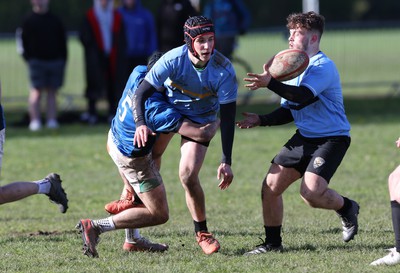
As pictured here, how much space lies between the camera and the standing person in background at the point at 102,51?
16.6 m

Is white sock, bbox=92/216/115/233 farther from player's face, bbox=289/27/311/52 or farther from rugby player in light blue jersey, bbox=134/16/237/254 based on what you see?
player's face, bbox=289/27/311/52

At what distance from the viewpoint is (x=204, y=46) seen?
6902 millimetres

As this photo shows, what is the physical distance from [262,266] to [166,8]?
11.1 m

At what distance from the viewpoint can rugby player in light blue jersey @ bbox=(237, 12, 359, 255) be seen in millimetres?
7078

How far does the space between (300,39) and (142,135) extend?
1434 millimetres

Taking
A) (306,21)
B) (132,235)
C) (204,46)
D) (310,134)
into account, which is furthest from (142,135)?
(306,21)

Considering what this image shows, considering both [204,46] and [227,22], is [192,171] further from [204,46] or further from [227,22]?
[227,22]

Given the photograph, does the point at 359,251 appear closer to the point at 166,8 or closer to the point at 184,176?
the point at 184,176

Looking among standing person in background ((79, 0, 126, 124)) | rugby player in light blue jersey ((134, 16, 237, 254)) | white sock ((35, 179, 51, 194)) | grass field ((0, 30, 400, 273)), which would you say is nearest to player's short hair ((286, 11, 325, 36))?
rugby player in light blue jersey ((134, 16, 237, 254))

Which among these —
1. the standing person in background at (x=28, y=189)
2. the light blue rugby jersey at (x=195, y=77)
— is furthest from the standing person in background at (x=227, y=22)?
the light blue rugby jersey at (x=195, y=77)

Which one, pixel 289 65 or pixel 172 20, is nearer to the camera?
pixel 289 65

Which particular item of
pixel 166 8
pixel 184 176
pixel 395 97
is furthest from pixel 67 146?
pixel 395 97

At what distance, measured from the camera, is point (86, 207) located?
33.0 feet

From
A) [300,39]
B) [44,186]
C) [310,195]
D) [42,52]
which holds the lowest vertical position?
[42,52]
